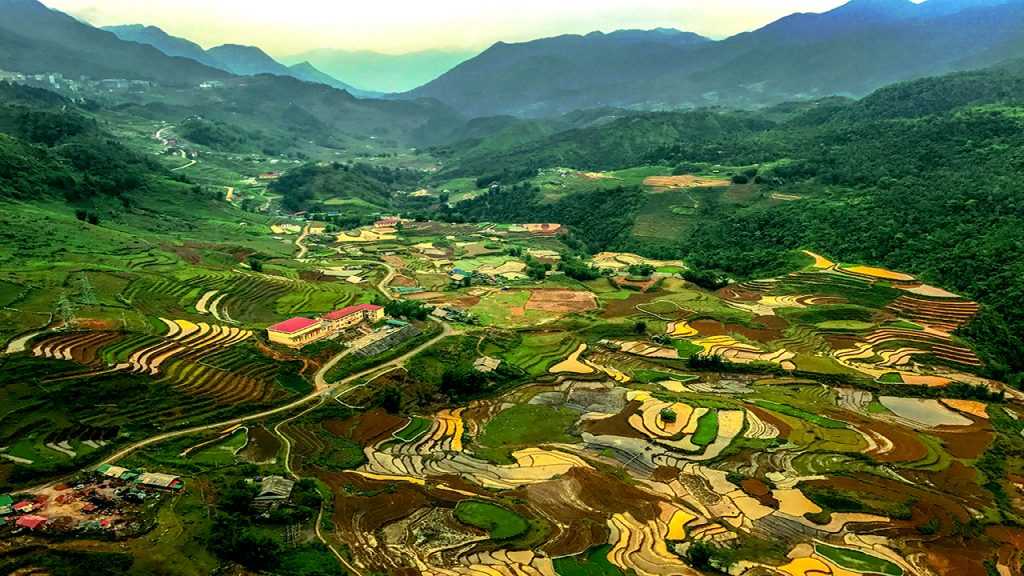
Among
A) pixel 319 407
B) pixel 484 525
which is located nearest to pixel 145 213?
pixel 319 407

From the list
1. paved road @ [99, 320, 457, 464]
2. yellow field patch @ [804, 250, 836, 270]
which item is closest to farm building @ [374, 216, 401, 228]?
paved road @ [99, 320, 457, 464]

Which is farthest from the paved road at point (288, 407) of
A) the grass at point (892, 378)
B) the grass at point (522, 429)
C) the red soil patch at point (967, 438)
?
the red soil patch at point (967, 438)

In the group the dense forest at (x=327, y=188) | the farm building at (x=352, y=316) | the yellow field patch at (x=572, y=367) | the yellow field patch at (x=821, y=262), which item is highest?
the dense forest at (x=327, y=188)

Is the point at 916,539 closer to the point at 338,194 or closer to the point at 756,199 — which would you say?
the point at 756,199

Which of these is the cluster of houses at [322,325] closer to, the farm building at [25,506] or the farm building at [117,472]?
the farm building at [117,472]

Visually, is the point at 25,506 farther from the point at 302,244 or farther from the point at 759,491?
the point at 302,244

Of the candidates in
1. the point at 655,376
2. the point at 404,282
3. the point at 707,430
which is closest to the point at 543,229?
the point at 404,282

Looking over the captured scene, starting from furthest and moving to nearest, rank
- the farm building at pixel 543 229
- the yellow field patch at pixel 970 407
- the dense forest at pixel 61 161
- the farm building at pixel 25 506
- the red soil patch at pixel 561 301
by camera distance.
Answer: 1. the farm building at pixel 543 229
2. the dense forest at pixel 61 161
3. the red soil patch at pixel 561 301
4. the yellow field patch at pixel 970 407
5. the farm building at pixel 25 506
